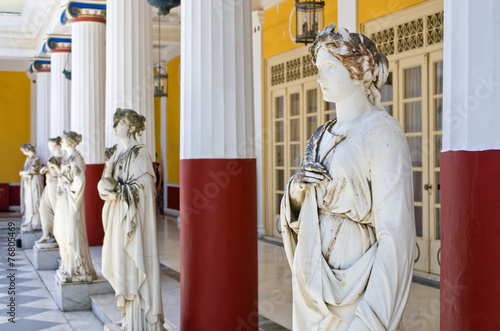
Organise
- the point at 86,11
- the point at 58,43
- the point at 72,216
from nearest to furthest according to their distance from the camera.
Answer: the point at 72,216 → the point at 86,11 → the point at 58,43

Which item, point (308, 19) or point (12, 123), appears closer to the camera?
point (308, 19)

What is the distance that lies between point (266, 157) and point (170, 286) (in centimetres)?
402

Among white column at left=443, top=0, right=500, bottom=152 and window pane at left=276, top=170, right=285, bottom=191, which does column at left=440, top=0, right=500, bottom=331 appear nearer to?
white column at left=443, top=0, right=500, bottom=152

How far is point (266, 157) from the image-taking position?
9836mm

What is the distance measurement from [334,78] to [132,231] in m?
2.72

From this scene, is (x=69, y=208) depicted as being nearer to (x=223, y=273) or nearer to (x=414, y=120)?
(x=223, y=273)

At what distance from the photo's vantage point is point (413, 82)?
645 cm

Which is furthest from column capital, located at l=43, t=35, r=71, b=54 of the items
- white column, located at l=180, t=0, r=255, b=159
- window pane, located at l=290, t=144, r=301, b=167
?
white column, located at l=180, t=0, r=255, b=159

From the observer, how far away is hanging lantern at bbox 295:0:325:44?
5.46 meters

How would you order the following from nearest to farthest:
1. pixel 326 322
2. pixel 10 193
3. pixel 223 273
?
pixel 326 322, pixel 223 273, pixel 10 193

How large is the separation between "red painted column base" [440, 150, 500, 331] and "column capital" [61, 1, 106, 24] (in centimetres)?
797

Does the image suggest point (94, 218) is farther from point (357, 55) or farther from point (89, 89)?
point (357, 55)

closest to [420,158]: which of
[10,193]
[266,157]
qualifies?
[266,157]

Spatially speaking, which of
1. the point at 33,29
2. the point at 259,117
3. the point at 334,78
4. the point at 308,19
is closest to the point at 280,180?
the point at 259,117
